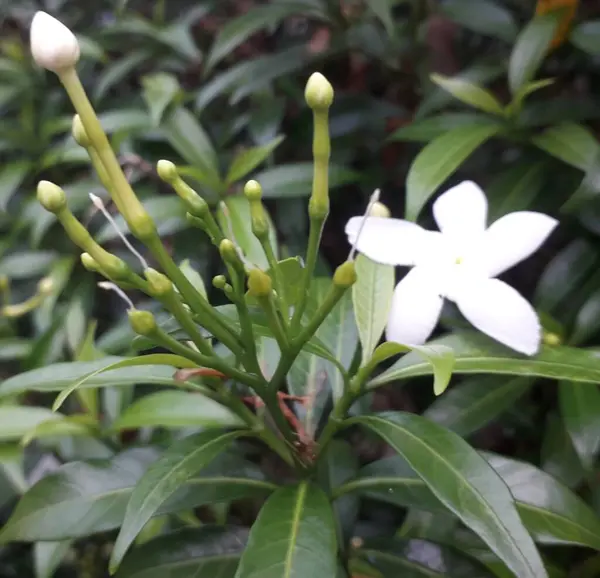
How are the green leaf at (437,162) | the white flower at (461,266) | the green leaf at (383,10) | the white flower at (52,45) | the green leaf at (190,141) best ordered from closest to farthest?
the white flower at (52,45) < the white flower at (461,266) < the green leaf at (437,162) < the green leaf at (383,10) < the green leaf at (190,141)

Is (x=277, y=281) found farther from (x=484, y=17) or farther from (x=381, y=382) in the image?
(x=484, y=17)

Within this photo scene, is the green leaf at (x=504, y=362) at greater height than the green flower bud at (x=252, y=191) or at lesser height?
lesser

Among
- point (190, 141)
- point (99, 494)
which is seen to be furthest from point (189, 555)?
point (190, 141)

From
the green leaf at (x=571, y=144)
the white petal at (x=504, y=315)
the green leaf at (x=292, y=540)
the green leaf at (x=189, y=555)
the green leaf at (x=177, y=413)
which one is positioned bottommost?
the green leaf at (x=189, y=555)

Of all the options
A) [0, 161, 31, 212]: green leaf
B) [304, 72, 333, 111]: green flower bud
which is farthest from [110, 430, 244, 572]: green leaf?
[0, 161, 31, 212]: green leaf

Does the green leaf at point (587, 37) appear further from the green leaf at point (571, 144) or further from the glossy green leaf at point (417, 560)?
the glossy green leaf at point (417, 560)

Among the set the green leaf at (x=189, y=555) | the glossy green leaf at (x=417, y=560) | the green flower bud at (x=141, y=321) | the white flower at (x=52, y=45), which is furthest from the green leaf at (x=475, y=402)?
the white flower at (x=52, y=45)
